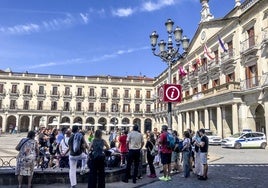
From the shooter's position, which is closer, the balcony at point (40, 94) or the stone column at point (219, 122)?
the stone column at point (219, 122)

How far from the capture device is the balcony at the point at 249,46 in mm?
24328

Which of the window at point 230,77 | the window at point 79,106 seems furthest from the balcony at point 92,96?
the window at point 230,77

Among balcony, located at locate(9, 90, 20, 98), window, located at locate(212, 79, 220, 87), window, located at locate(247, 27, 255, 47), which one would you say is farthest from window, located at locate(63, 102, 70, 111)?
window, located at locate(247, 27, 255, 47)

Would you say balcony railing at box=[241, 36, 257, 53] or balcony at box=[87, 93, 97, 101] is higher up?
balcony railing at box=[241, 36, 257, 53]

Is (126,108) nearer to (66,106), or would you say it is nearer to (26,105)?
(66,106)

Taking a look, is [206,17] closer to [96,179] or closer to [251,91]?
[251,91]

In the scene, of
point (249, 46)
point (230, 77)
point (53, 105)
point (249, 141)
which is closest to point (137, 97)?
point (53, 105)

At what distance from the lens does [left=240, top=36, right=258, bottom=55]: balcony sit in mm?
24328

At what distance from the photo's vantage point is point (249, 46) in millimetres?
25281

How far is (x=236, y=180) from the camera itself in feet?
29.1

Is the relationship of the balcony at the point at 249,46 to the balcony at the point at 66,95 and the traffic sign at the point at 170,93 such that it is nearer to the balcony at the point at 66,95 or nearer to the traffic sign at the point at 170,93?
the traffic sign at the point at 170,93

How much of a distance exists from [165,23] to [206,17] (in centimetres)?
2351

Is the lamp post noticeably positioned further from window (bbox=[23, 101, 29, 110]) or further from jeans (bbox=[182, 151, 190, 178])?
window (bbox=[23, 101, 29, 110])

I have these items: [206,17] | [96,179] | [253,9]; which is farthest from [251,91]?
[96,179]
